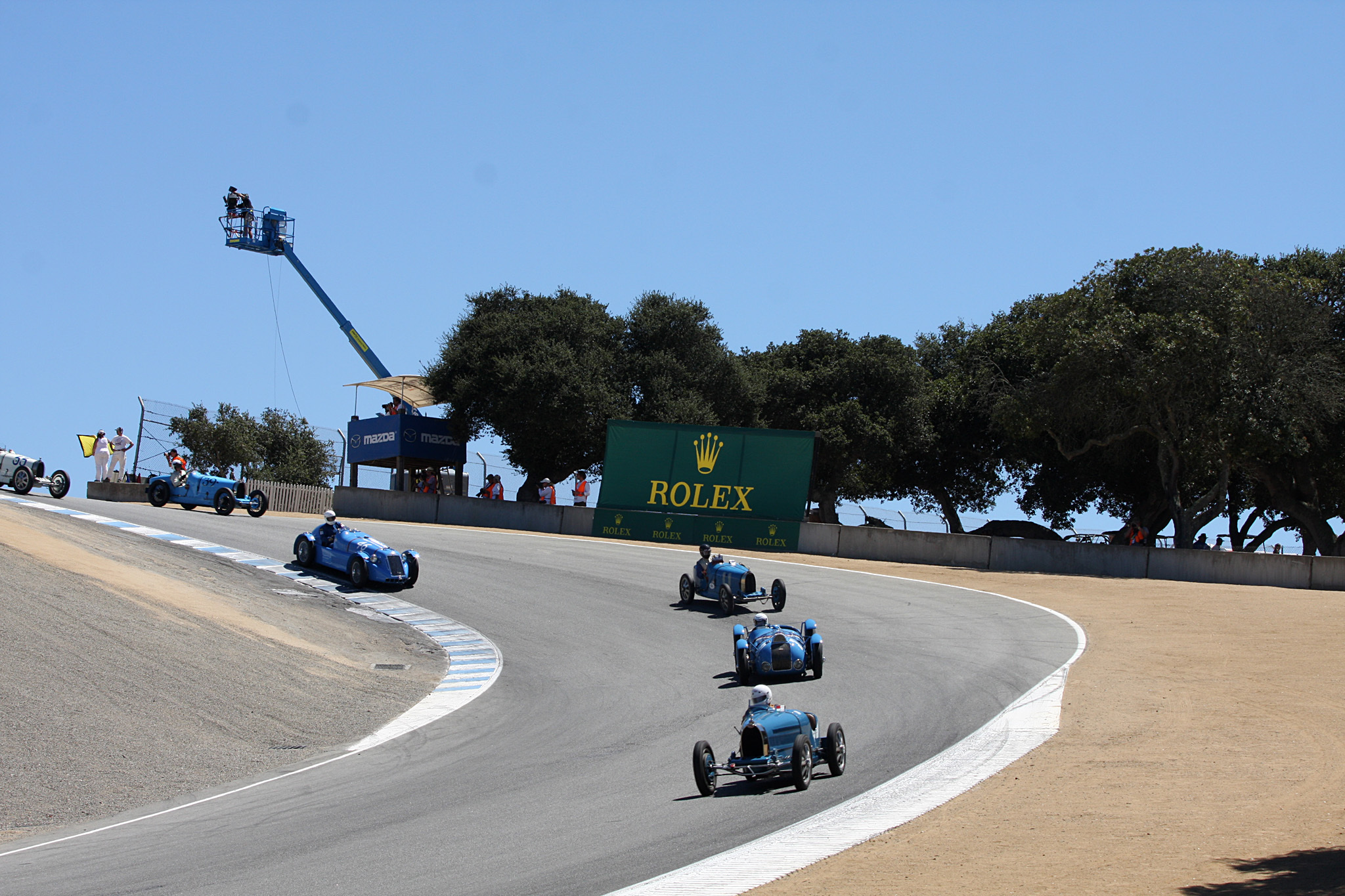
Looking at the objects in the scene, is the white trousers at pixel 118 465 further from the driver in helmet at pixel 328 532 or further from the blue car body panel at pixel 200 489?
the driver in helmet at pixel 328 532

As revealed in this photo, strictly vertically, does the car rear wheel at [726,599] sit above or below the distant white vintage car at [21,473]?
below

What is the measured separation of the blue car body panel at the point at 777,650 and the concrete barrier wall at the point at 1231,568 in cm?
1820

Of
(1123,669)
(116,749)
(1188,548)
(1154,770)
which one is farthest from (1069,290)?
(116,749)

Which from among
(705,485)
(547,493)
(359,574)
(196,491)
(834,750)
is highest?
(705,485)

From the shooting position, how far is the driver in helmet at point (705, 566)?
948 inches

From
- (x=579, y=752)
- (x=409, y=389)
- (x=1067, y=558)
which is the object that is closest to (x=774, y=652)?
(x=579, y=752)

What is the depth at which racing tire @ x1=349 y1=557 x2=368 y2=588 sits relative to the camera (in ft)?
82.8

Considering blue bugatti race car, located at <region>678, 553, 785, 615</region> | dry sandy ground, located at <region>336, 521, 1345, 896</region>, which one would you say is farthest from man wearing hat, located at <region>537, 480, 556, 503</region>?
dry sandy ground, located at <region>336, 521, 1345, 896</region>

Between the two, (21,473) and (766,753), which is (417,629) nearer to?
(766,753)

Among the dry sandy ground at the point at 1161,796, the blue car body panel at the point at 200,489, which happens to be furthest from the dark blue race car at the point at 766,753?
the blue car body panel at the point at 200,489

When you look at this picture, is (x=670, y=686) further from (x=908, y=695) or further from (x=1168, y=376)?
(x=1168, y=376)

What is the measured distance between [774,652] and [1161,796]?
7.10 meters

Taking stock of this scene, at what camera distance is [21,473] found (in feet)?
101

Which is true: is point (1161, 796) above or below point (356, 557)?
below
